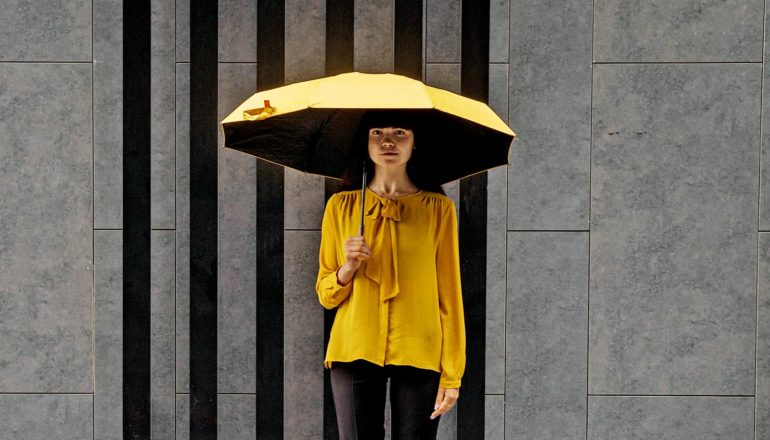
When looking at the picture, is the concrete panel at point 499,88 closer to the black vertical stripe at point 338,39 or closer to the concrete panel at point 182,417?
the black vertical stripe at point 338,39

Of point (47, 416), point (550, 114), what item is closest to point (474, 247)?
point (550, 114)

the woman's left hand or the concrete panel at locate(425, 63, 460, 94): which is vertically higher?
the concrete panel at locate(425, 63, 460, 94)

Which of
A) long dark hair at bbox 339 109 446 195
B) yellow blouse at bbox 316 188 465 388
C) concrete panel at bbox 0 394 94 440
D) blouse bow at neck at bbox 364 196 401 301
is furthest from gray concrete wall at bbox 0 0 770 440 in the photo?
blouse bow at neck at bbox 364 196 401 301

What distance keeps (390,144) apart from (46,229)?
2.42m

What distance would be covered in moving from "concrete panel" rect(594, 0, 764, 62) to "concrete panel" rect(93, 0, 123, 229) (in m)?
2.81

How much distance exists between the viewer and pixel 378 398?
10.5 ft

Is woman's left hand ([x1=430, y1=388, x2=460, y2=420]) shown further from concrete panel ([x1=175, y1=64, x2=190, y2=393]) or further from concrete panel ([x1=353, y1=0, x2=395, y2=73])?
concrete panel ([x1=353, y1=0, x2=395, y2=73])

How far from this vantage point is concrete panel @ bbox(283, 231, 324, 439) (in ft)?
14.3

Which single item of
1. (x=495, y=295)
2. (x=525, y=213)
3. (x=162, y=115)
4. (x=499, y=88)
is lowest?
(x=495, y=295)

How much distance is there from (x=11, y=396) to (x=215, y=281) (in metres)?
1.42

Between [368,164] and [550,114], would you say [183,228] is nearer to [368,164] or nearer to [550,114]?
[368,164]

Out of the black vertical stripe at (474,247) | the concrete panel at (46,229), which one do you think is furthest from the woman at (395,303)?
the concrete panel at (46,229)

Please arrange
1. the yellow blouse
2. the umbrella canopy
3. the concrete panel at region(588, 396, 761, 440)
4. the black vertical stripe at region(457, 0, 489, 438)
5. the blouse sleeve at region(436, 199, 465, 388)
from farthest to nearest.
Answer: the concrete panel at region(588, 396, 761, 440)
the black vertical stripe at region(457, 0, 489, 438)
the blouse sleeve at region(436, 199, 465, 388)
the yellow blouse
the umbrella canopy

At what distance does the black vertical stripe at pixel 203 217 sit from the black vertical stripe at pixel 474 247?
146cm
